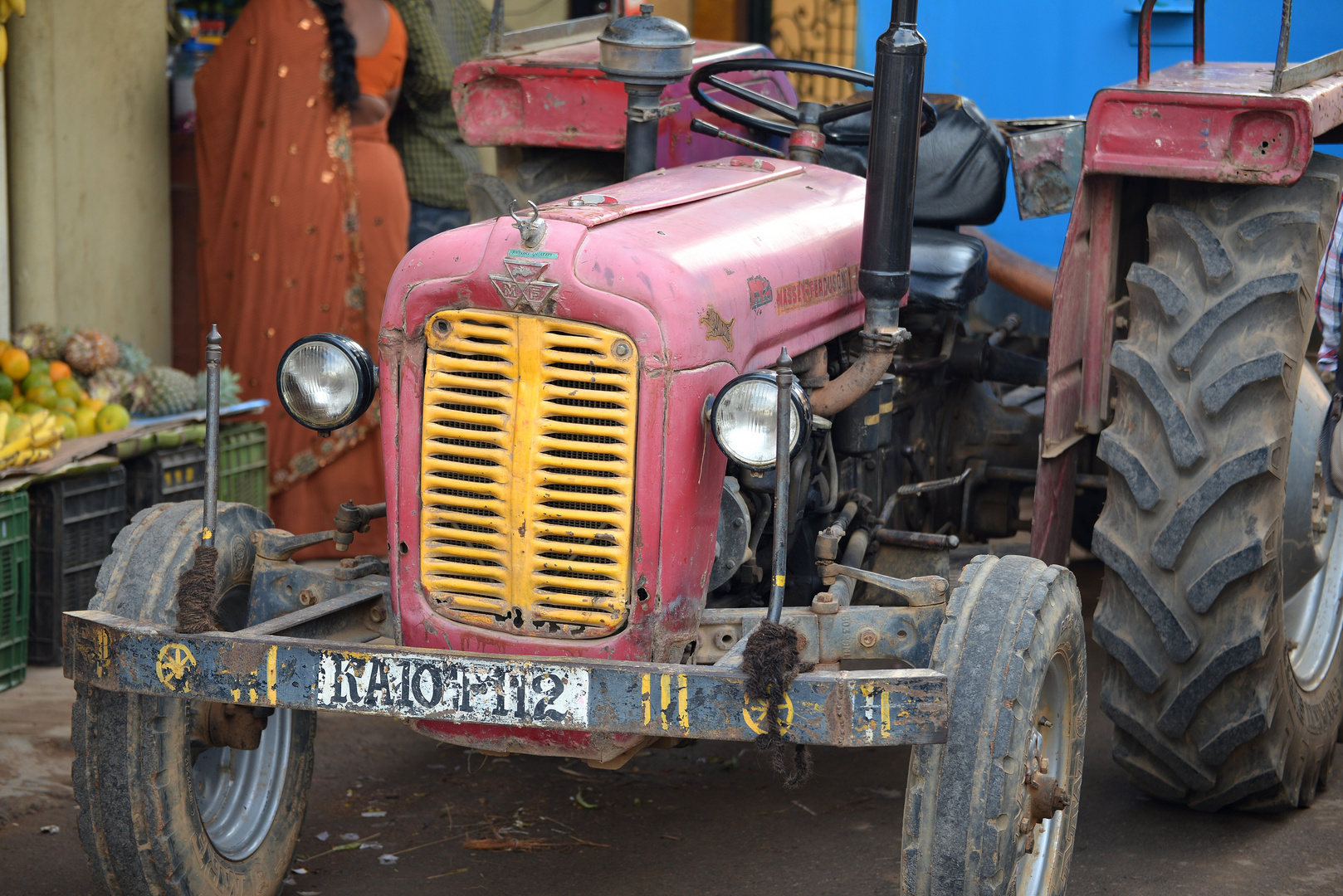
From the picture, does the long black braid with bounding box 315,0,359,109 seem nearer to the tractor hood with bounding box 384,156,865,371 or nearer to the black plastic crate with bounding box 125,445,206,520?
the black plastic crate with bounding box 125,445,206,520

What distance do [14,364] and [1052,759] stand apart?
12.6 ft

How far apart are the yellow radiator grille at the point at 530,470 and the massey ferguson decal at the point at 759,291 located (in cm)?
42

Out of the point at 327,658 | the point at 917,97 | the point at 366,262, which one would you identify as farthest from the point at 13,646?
the point at 917,97

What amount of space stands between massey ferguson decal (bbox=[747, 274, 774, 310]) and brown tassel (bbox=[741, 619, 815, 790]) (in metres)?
0.77

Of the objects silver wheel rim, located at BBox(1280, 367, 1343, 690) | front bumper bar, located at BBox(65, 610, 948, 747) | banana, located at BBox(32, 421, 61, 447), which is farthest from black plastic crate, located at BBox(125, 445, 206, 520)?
silver wheel rim, located at BBox(1280, 367, 1343, 690)

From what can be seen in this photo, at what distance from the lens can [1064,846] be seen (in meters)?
3.40

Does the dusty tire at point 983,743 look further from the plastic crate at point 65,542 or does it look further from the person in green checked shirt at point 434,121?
the person in green checked shirt at point 434,121

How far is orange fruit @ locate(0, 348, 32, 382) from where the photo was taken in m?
5.48

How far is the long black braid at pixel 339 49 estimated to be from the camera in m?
6.31

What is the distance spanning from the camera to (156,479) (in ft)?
18.4

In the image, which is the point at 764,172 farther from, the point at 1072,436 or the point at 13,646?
the point at 13,646

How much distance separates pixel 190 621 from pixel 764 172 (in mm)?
1787

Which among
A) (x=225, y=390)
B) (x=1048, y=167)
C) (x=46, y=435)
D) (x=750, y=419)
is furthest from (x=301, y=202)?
(x=750, y=419)

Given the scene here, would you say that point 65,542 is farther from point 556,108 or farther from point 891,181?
point 891,181
